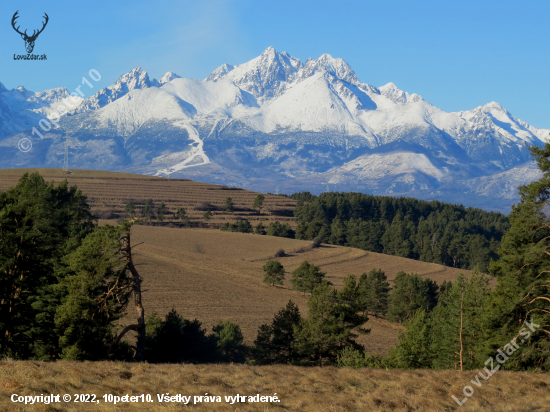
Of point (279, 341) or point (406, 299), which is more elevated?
point (279, 341)

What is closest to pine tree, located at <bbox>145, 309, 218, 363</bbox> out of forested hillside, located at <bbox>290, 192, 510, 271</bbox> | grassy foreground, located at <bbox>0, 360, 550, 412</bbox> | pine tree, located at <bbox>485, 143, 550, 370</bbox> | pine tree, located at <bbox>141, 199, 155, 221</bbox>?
grassy foreground, located at <bbox>0, 360, 550, 412</bbox>

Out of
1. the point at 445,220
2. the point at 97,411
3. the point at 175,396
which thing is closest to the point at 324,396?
the point at 175,396

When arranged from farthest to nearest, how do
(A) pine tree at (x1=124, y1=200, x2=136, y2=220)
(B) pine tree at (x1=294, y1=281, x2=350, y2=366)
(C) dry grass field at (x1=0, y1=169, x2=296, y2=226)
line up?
(C) dry grass field at (x1=0, y1=169, x2=296, y2=226), (A) pine tree at (x1=124, y1=200, x2=136, y2=220), (B) pine tree at (x1=294, y1=281, x2=350, y2=366)

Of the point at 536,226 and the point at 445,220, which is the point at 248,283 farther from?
the point at 445,220

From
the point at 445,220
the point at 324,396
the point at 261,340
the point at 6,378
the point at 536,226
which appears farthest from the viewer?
the point at 445,220

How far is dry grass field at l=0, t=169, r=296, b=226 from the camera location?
15438cm

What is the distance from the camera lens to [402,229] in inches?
6201

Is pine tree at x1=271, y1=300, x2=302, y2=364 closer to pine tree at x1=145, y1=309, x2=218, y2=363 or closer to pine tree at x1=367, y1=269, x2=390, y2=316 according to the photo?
pine tree at x1=145, y1=309, x2=218, y2=363

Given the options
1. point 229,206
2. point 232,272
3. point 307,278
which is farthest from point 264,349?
point 229,206

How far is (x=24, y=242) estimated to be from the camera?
28531 mm

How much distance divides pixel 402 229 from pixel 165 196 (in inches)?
3276

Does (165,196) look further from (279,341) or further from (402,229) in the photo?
(279,341)

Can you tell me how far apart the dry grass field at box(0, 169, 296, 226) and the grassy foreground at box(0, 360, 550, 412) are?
128711mm

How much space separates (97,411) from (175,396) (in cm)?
275
